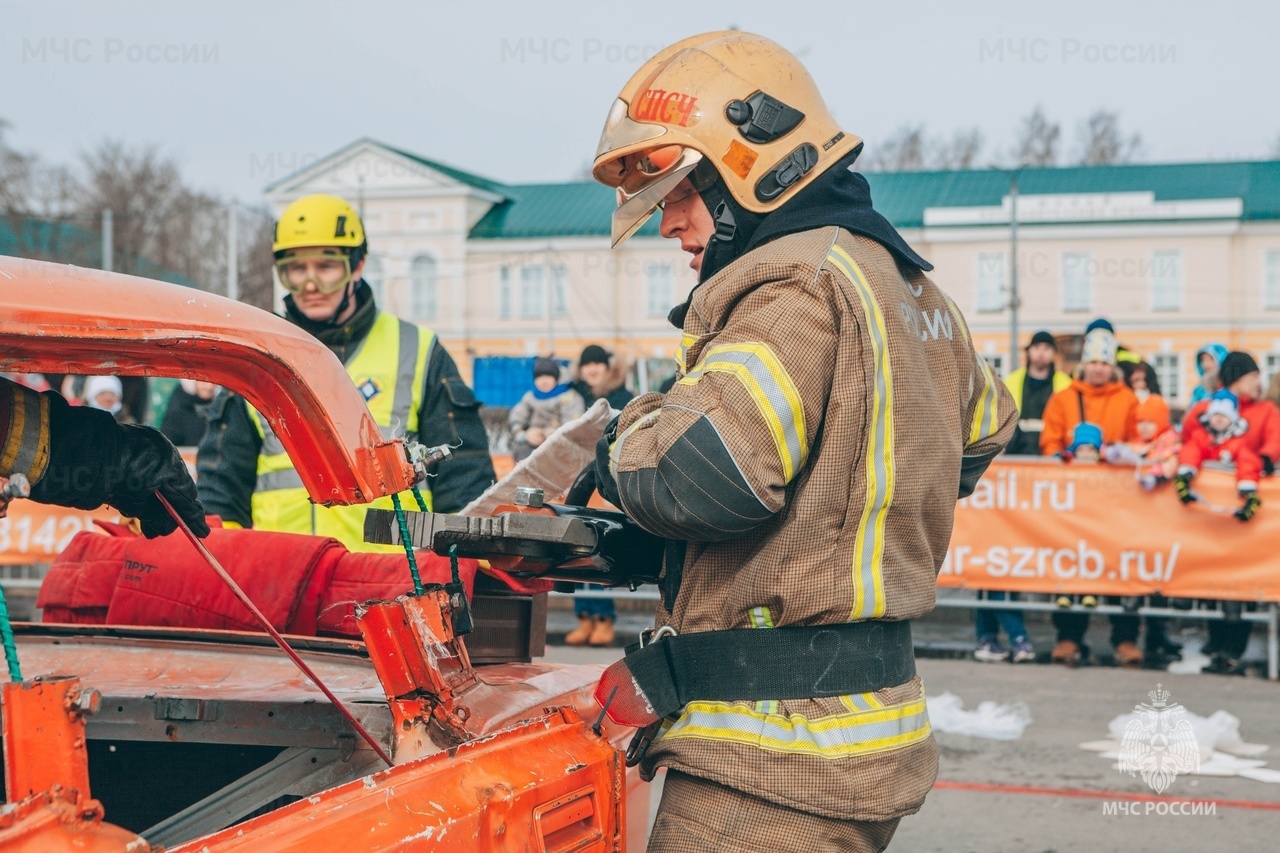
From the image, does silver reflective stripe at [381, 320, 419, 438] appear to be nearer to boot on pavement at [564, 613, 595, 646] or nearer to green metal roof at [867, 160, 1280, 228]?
boot on pavement at [564, 613, 595, 646]

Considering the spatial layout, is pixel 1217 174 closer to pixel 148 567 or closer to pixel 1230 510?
pixel 1230 510

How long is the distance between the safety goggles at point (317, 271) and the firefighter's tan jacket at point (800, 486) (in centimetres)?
208

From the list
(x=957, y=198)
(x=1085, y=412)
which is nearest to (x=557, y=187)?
(x=957, y=198)

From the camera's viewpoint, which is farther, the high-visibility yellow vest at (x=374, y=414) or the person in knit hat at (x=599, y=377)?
the person in knit hat at (x=599, y=377)

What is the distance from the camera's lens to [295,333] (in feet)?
6.75

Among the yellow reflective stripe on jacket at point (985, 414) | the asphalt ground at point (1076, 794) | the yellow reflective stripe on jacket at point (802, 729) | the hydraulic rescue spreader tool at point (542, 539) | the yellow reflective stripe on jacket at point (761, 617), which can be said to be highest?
the yellow reflective stripe on jacket at point (985, 414)

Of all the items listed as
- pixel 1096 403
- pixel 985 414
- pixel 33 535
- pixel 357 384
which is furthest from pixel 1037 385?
pixel 985 414

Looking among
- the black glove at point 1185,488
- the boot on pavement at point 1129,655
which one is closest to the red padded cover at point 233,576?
the black glove at point 1185,488

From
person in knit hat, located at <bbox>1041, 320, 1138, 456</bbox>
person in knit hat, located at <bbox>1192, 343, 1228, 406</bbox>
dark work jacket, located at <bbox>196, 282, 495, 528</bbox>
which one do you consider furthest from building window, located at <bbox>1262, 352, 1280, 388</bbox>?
dark work jacket, located at <bbox>196, 282, 495, 528</bbox>

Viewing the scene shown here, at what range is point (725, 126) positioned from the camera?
2410mm

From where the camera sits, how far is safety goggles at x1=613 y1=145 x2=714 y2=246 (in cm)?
244

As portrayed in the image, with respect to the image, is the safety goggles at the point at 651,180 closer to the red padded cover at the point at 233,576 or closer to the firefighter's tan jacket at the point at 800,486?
the firefighter's tan jacket at the point at 800,486

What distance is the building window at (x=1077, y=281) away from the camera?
154 ft

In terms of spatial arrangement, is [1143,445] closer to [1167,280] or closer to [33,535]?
[33,535]
